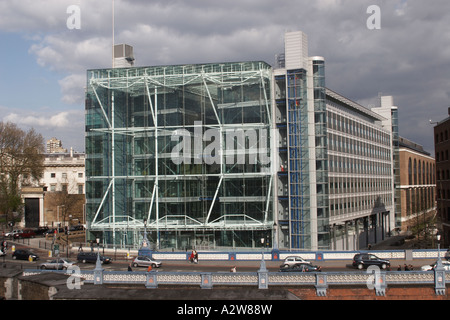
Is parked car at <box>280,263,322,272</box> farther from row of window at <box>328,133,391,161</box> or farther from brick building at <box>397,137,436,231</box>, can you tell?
brick building at <box>397,137,436,231</box>

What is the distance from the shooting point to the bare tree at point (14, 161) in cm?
7662

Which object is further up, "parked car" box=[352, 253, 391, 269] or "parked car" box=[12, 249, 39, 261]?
"parked car" box=[352, 253, 391, 269]

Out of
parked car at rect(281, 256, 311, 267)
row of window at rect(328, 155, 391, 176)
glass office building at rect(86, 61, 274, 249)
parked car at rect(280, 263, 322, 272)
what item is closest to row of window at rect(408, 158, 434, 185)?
row of window at rect(328, 155, 391, 176)

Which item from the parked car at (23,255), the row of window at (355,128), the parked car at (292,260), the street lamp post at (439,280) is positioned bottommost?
the parked car at (23,255)

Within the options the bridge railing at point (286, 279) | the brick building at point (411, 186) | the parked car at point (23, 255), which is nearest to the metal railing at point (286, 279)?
the bridge railing at point (286, 279)

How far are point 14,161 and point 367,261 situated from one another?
62207mm

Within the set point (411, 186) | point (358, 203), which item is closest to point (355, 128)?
point (358, 203)

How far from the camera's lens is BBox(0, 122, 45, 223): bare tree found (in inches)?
3017

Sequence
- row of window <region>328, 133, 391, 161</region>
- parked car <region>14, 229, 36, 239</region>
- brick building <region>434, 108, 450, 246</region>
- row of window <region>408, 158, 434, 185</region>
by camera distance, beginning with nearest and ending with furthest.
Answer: brick building <region>434, 108, 450, 246</region>, row of window <region>328, 133, 391, 161</region>, parked car <region>14, 229, 36, 239</region>, row of window <region>408, 158, 434, 185</region>

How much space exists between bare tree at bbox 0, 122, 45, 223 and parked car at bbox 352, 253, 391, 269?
57.4 metres

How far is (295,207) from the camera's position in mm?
53906

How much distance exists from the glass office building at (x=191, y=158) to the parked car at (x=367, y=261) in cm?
1508

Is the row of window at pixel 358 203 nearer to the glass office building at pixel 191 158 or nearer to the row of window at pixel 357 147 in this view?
the row of window at pixel 357 147

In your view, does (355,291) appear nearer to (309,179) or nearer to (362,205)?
(309,179)
